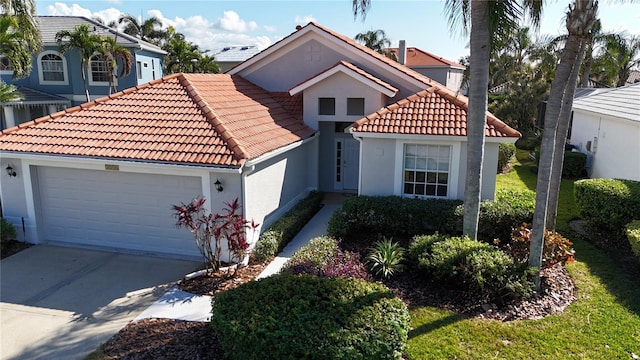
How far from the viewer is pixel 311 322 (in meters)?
6.04

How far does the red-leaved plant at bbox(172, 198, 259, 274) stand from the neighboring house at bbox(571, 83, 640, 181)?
13258mm

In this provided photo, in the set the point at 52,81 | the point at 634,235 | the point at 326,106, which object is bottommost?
the point at 634,235

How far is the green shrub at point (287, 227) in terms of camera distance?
11.1 m

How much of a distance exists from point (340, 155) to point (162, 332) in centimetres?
1094

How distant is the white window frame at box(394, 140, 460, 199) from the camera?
41.7 ft

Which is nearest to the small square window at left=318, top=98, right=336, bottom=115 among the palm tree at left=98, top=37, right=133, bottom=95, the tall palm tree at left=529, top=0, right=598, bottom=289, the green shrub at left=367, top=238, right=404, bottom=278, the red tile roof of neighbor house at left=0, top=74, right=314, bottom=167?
the red tile roof of neighbor house at left=0, top=74, right=314, bottom=167

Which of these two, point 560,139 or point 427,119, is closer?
point 560,139

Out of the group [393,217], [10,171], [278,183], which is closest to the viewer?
[10,171]

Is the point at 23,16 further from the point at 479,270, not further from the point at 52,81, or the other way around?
the point at 479,270

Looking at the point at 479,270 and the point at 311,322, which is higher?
the point at 311,322

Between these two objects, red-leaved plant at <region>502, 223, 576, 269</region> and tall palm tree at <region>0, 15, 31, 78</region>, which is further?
tall palm tree at <region>0, 15, 31, 78</region>

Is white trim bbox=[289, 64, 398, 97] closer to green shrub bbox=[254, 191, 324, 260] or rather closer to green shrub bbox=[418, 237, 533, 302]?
green shrub bbox=[254, 191, 324, 260]

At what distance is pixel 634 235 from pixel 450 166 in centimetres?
464

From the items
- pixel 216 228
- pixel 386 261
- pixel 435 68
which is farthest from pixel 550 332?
pixel 435 68
